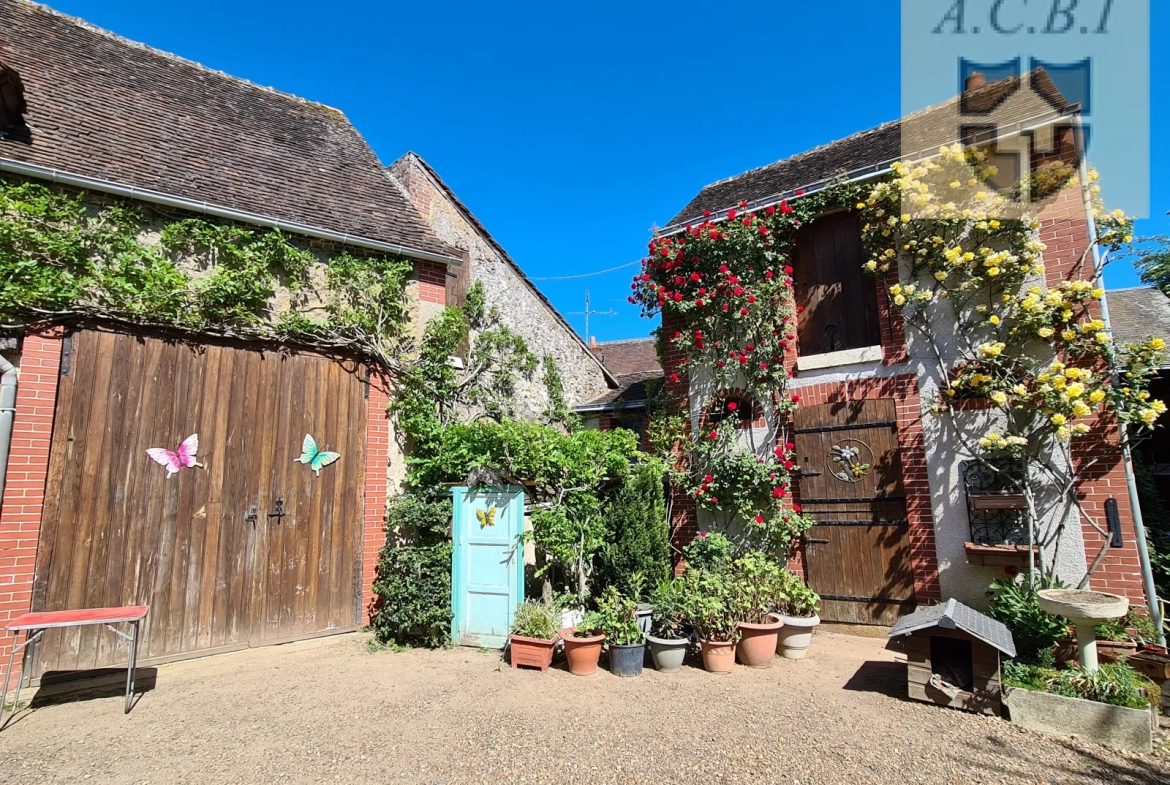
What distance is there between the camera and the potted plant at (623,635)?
507cm

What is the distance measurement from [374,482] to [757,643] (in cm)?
416

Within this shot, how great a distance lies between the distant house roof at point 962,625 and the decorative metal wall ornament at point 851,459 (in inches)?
79.2

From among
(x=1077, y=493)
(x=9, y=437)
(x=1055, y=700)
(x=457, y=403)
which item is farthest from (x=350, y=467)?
(x=1077, y=493)

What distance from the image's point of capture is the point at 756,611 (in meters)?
5.47

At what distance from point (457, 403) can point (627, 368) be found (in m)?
10.7

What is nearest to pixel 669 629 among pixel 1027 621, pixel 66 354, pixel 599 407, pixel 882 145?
pixel 1027 621

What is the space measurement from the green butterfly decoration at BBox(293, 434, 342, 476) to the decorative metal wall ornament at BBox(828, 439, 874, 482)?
17.5ft

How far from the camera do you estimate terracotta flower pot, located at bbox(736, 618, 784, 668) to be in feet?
17.4

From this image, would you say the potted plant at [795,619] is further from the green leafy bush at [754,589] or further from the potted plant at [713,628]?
the potted plant at [713,628]

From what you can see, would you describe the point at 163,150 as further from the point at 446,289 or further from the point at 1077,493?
the point at 1077,493

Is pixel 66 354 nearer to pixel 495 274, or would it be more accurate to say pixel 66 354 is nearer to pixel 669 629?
pixel 669 629

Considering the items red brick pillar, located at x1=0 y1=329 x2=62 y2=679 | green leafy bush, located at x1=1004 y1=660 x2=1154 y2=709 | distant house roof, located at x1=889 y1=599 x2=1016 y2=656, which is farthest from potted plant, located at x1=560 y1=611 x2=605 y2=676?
red brick pillar, located at x1=0 y1=329 x2=62 y2=679

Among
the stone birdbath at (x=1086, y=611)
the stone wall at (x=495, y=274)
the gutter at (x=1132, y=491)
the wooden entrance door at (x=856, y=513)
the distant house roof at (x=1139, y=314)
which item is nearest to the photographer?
the stone birdbath at (x=1086, y=611)

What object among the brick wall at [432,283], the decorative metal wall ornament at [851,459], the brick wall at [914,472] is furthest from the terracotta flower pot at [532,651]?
the brick wall at [432,283]
